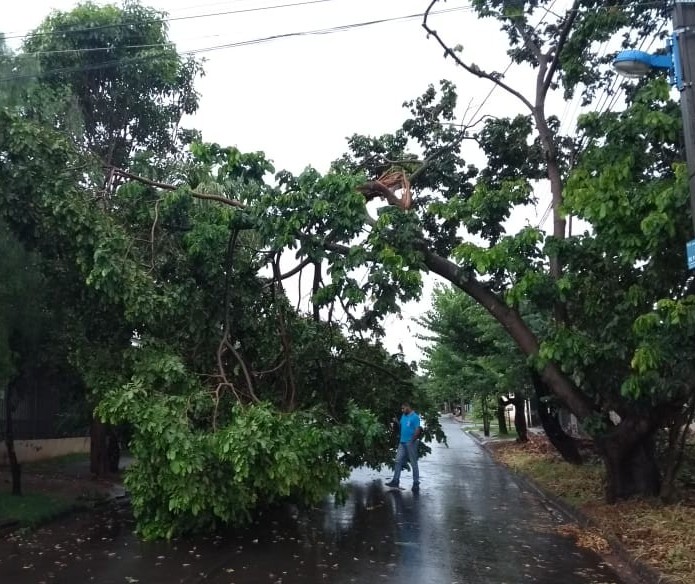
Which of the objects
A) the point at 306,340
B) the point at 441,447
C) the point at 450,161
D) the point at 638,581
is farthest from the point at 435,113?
the point at 441,447

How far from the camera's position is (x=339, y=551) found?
916 cm

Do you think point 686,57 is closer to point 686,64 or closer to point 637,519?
point 686,64

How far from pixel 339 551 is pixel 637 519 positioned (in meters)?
4.01

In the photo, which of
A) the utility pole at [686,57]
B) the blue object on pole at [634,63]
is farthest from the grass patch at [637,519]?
the blue object on pole at [634,63]

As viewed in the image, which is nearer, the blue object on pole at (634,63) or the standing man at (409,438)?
the blue object on pole at (634,63)

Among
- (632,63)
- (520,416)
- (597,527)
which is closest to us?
(632,63)

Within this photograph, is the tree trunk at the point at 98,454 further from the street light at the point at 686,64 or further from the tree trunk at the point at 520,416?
the tree trunk at the point at 520,416

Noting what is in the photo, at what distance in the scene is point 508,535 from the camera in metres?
10.4

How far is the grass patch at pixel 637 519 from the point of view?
7980 millimetres

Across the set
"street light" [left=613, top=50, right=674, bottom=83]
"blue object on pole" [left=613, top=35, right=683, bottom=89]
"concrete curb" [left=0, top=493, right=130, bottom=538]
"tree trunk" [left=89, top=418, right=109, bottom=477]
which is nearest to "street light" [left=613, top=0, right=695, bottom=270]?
"blue object on pole" [left=613, top=35, right=683, bottom=89]

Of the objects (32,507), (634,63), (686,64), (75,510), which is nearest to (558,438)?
(75,510)

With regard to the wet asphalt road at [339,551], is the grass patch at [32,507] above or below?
above

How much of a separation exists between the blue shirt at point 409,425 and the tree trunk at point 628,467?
12.6 ft

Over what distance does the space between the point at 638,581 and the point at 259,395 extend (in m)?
6.05
